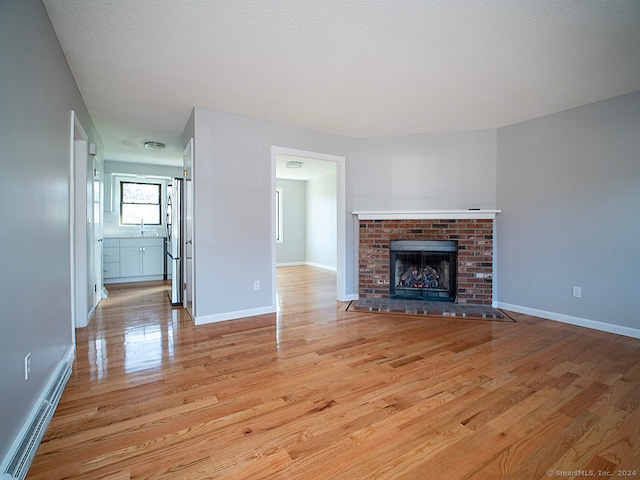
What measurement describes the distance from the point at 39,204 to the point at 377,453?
90.1 inches

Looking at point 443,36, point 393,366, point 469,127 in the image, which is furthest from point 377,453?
point 469,127

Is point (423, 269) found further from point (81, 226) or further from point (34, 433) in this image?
point (81, 226)

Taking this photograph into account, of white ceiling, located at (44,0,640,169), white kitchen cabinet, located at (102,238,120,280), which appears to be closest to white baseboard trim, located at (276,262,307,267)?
white kitchen cabinet, located at (102,238,120,280)

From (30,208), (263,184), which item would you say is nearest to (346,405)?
(30,208)

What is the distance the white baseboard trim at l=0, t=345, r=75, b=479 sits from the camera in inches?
48.8

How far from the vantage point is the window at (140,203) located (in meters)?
6.28

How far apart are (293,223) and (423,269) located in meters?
4.78

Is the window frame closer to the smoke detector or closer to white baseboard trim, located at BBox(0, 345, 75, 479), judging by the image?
the smoke detector

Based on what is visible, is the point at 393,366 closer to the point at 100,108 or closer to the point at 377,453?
the point at 377,453

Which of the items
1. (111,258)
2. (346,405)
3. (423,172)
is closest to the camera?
(346,405)

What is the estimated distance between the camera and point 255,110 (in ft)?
11.2

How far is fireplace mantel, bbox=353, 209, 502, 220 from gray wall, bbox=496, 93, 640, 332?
0.31m

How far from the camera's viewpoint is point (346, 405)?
1.81 meters

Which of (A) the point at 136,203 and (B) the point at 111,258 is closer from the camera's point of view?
(B) the point at 111,258
